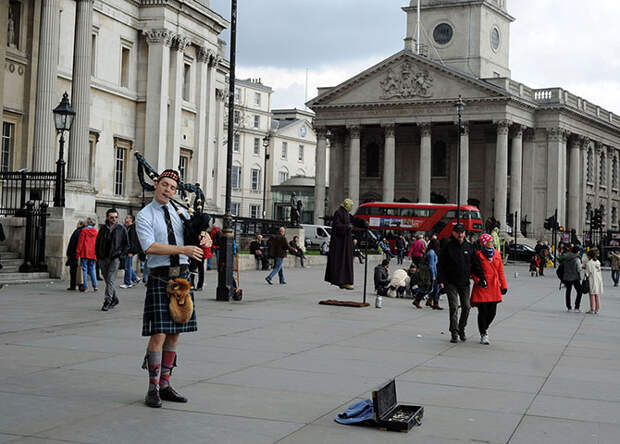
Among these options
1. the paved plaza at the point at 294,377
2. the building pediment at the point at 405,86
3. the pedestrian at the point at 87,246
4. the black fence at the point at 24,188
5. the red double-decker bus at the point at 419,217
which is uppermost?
the building pediment at the point at 405,86

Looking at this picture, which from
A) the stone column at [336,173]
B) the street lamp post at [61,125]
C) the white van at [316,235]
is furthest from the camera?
the stone column at [336,173]

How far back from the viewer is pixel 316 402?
8289mm

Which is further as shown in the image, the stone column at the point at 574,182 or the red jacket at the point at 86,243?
the stone column at the point at 574,182

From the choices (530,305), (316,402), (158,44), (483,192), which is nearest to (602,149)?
(483,192)

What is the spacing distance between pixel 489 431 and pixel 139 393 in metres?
3.29

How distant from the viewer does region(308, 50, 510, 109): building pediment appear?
7938 centimetres

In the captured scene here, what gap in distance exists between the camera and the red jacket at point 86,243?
66.1 ft

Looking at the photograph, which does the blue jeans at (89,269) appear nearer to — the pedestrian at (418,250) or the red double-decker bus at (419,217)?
the pedestrian at (418,250)

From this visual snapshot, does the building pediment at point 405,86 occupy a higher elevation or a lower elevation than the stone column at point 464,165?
higher

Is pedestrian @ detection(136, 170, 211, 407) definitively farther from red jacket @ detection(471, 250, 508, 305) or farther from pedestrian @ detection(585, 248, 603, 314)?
pedestrian @ detection(585, 248, 603, 314)

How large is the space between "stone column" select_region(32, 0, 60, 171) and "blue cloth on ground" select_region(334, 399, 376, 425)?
73.4 ft

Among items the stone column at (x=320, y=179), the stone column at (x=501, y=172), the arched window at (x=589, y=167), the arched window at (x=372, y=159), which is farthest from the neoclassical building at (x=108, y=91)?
the arched window at (x=589, y=167)

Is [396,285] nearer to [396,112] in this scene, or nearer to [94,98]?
[94,98]

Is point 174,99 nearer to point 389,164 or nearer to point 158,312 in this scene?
point 158,312
